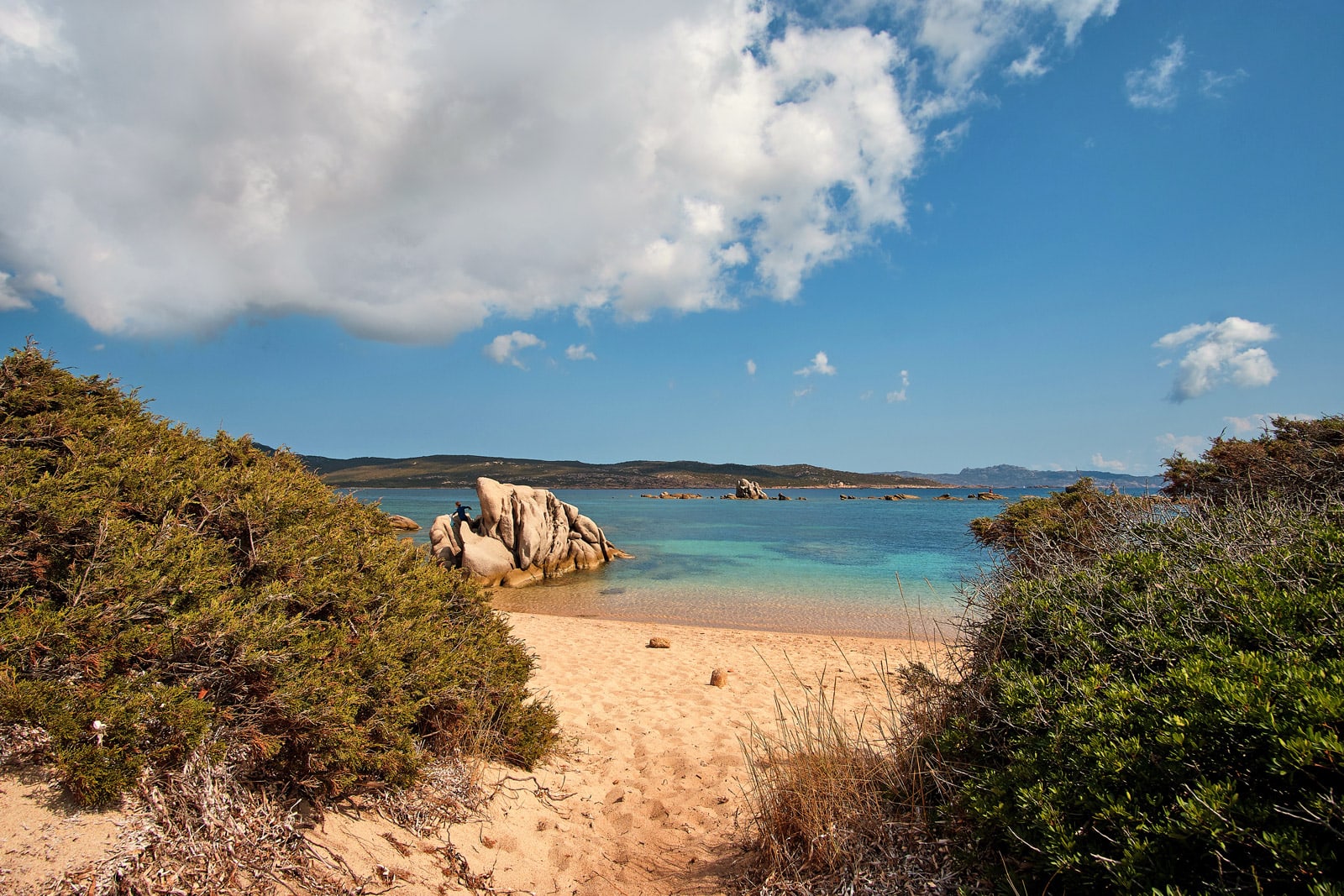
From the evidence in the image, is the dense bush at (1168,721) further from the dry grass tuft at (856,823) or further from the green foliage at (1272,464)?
the green foliage at (1272,464)

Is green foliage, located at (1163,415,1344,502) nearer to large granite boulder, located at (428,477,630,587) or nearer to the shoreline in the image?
the shoreline

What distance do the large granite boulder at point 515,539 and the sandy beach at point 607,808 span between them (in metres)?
14.4

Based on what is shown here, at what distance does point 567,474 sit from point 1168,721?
169m

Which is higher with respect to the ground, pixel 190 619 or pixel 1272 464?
pixel 1272 464

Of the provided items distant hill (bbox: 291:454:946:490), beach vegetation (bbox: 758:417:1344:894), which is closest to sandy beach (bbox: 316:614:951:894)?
beach vegetation (bbox: 758:417:1344:894)

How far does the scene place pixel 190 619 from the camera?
3316mm

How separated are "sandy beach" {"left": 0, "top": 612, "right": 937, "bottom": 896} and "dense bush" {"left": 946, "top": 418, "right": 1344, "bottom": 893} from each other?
5.19 feet

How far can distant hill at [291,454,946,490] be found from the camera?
152 meters

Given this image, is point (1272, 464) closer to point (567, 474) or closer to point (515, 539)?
Result: point (515, 539)

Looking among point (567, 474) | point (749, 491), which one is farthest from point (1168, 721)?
point (567, 474)

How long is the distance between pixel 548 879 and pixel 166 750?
2571 mm

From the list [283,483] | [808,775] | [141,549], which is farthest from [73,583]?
[808,775]

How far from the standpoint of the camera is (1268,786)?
213 centimetres

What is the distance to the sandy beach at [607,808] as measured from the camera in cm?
363
